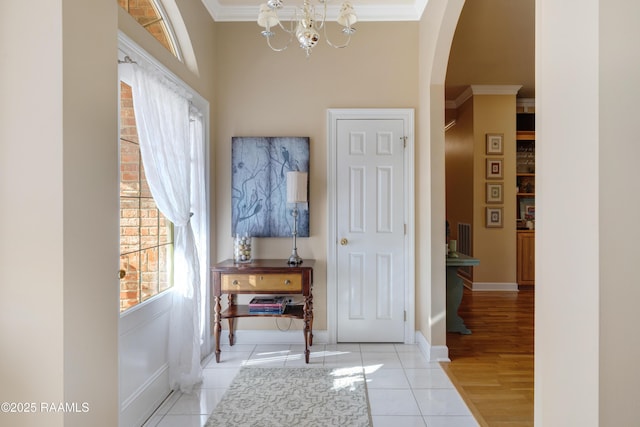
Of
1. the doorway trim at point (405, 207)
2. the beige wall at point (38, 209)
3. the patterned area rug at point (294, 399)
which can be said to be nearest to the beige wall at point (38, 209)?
the beige wall at point (38, 209)

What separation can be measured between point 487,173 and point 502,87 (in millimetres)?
1326

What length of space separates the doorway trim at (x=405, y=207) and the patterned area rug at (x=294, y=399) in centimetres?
75

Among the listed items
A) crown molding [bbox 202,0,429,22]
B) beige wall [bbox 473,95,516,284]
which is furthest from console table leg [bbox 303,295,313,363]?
beige wall [bbox 473,95,516,284]

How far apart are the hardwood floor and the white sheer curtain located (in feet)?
6.56

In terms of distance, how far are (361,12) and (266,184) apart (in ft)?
6.19

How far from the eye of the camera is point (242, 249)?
10.8 feet

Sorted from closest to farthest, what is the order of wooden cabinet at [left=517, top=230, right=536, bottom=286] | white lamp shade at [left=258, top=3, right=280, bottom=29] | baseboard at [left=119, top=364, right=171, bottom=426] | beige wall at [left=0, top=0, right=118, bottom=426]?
beige wall at [left=0, top=0, right=118, bottom=426] < white lamp shade at [left=258, top=3, right=280, bottom=29] < baseboard at [left=119, top=364, right=171, bottom=426] < wooden cabinet at [left=517, top=230, right=536, bottom=286]

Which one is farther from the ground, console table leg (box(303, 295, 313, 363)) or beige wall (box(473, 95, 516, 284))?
beige wall (box(473, 95, 516, 284))

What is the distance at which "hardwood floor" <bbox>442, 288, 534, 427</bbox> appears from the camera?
2424 millimetres

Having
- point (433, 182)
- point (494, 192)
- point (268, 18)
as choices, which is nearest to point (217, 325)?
Result: point (433, 182)

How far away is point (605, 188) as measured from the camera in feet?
3.28

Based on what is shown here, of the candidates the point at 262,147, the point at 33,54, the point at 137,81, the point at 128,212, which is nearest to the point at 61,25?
the point at 33,54

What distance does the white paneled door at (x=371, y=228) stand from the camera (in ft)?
11.6

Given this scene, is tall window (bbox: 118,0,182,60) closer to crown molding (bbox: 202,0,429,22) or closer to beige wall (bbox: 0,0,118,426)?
crown molding (bbox: 202,0,429,22)
